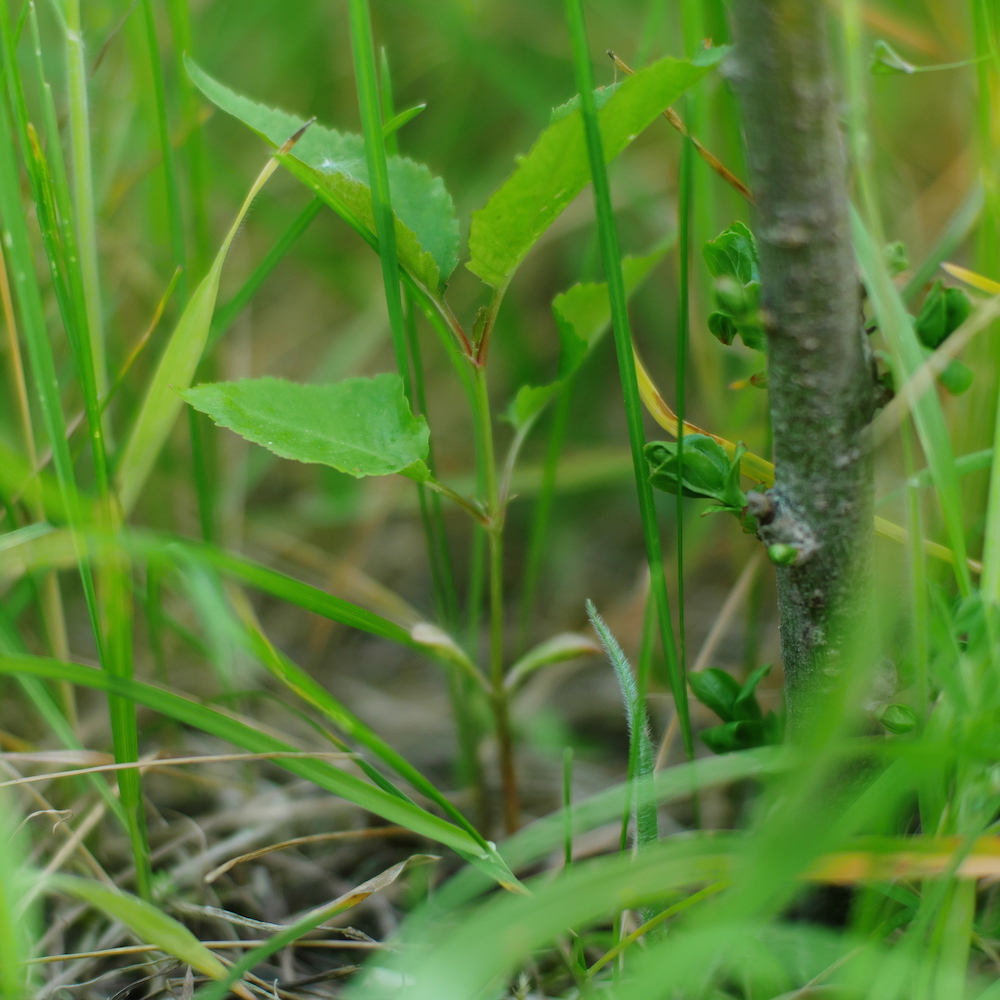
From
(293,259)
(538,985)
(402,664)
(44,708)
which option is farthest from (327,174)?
(293,259)

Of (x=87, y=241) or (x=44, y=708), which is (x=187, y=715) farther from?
(x=87, y=241)

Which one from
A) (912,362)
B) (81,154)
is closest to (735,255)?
(912,362)

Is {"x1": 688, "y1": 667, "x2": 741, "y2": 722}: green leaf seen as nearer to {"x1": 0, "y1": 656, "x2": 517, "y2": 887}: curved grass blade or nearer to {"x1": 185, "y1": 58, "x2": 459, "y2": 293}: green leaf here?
{"x1": 0, "y1": 656, "x2": 517, "y2": 887}: curved grass blade

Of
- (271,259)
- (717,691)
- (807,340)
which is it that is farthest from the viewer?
(271,259)

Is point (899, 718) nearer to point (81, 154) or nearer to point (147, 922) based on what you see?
point (147, 922)

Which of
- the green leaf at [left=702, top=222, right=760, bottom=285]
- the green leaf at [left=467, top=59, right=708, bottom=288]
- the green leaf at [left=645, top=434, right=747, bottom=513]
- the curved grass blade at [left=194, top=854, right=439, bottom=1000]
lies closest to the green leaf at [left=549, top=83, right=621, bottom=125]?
the green leaf at [left=467, top=59, right=708, bottom=288]

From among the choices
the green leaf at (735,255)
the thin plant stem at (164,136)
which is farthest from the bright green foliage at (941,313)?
the thin plant stem at (164,136)
